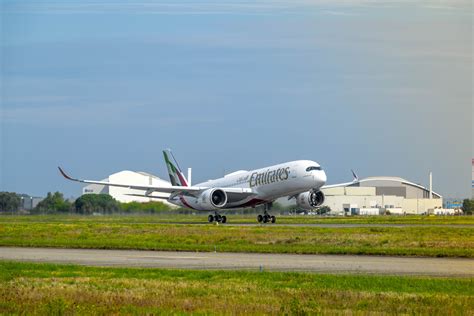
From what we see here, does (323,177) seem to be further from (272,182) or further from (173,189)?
→ (173,189)

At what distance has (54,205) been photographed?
11481cm

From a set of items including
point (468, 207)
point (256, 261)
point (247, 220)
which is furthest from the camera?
point (468, 207)

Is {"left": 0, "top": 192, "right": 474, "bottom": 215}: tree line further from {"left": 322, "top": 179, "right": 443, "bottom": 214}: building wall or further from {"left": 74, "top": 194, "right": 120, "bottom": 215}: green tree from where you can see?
{"left": 322, "top": 179, "right": 443, "bottom": 214}: building wall

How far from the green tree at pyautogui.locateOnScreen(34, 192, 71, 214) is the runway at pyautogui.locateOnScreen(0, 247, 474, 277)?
242 feet

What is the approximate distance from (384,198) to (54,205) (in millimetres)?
64344

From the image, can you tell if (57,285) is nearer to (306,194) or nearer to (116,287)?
(116,287)

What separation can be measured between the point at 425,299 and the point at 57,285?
892cm

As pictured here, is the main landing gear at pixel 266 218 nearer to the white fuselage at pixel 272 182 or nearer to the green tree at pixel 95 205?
the white fuselage at pixel 272 182

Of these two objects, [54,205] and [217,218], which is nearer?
[217,218]

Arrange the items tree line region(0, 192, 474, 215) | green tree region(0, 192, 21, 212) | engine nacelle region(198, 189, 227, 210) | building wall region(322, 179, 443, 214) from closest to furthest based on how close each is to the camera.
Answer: engine nacelle region(198, 189, 227, 210) < tree line region(0, 192, 474, 215) < green tree region(0, 192, 21, 212) < building wall region(322, 179, 443, 214)

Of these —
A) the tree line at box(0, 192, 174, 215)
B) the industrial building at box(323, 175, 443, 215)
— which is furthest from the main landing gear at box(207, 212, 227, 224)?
the industrial building at box(323, 175, 443, 215)

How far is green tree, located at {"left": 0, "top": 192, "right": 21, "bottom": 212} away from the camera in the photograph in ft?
384

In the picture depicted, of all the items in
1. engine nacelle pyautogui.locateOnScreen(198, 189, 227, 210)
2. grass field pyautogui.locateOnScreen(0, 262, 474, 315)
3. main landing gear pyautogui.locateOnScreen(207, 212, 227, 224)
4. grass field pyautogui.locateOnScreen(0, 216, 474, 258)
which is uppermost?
engine nacelle pyautogui.locateOnScreen(198, 189, 227, 210)

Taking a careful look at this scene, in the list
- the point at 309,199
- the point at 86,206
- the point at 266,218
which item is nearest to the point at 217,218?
the point at 266,218
